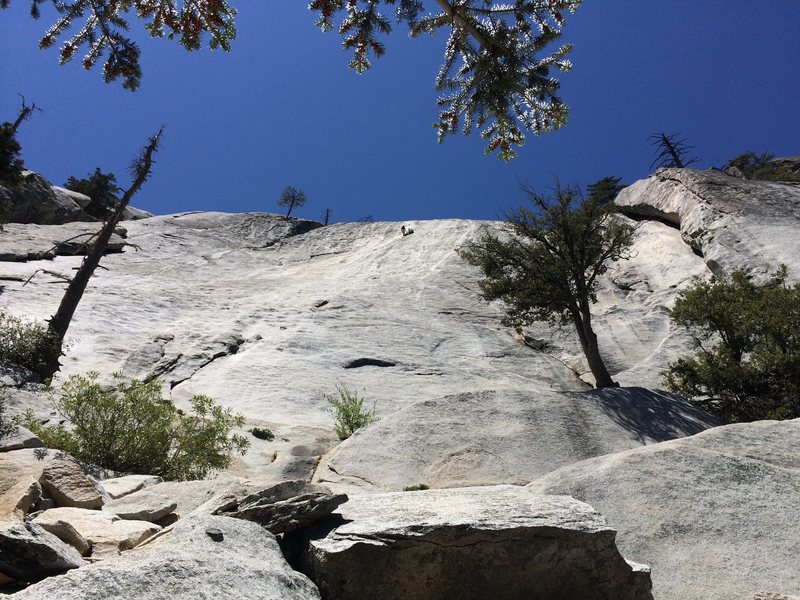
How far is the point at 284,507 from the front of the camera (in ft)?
16.3

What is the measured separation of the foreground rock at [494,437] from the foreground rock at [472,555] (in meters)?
4.93

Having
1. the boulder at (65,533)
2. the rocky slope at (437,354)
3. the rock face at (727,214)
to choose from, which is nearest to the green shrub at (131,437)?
the rocky slope at (437,354)

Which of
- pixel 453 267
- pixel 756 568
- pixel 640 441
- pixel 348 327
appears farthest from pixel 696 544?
pixel 453 267

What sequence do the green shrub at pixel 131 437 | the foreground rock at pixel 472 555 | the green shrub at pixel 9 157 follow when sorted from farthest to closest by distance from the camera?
1. the green shrub at pixel 9 157
2. the green shrub at pixel 131 437
3. the foreground rock at pixel 472 555

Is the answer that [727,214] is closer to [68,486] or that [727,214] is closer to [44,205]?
[68,486]

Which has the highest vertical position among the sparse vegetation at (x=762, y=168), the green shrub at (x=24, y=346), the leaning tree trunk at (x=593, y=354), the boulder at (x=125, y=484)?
the sparse vegetation at (x=762, y=168)

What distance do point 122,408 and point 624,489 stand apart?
7.74 m

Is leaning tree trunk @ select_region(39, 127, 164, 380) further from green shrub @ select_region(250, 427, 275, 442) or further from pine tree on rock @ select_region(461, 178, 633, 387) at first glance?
pine tree on rock @ select_region(461, 178, 633, 387)

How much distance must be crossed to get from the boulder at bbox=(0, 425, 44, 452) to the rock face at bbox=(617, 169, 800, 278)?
80.8ft

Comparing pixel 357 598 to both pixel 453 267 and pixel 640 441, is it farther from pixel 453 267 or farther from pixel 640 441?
pixel 453 267

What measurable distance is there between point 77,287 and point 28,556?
53.1 ft

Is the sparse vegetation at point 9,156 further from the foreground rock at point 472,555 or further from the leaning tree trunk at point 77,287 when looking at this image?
the foreground rock at point 472,555

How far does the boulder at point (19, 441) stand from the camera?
8.03 m

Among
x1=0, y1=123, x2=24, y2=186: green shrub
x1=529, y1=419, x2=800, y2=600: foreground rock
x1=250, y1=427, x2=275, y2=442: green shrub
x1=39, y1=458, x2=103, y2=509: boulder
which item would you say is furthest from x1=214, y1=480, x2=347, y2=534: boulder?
x1=0, y1=123, x2=24, y2=186: green shrub
